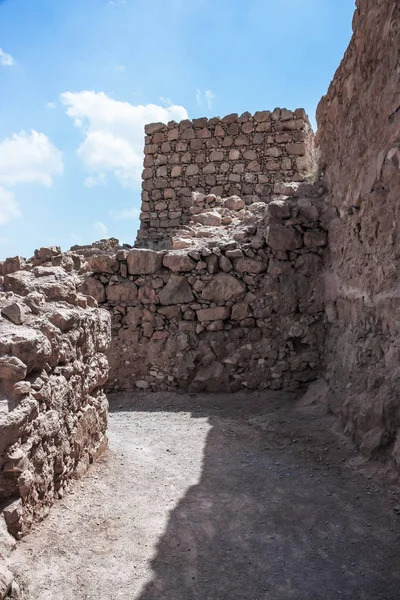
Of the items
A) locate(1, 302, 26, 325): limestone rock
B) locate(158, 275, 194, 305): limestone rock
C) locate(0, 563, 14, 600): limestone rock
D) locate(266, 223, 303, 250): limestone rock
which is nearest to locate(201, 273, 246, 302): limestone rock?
locate(158, 275, 194, 305): limestone rock

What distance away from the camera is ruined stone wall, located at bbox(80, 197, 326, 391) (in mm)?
6195

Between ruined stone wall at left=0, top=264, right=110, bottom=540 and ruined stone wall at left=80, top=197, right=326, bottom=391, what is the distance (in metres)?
2.26

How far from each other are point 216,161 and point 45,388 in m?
7.60

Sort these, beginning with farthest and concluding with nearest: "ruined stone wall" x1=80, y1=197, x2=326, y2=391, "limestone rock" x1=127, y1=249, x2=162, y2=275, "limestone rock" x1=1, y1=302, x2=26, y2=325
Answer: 1. "limestone rock" x1=127, y1=249, x2=162, y2=275
2. "ruined stone wall" x1=80, y1=197, x2=326, y2=391
3. "limestone rock" x1=1, y1=302, x2=26, y2=325

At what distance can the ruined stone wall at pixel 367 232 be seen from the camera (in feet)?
12.6

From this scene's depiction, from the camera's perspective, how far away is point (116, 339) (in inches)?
259

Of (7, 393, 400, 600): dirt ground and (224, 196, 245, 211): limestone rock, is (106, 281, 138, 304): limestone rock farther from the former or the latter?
(224, 196, 245, 211): limestone rock

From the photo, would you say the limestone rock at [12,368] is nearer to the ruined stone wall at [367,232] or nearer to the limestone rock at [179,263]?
the ruined stone wall at [367,232]

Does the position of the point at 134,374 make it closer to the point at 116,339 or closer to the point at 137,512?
the point at 116,339

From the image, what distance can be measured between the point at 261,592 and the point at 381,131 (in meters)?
3.70

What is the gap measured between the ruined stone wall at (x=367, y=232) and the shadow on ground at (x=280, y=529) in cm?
44

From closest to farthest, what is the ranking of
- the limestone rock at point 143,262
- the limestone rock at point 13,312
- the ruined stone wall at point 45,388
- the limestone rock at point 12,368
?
the ruined stone wall at point 45,388, the limestone rock at point 12,368, the limestone rock at point 13,312, the limestone rock at point 143,262

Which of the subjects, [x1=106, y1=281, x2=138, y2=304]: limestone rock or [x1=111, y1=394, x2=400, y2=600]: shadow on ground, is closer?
[x1=111, y1=394, x2=400, y2=600]: shadow on ground

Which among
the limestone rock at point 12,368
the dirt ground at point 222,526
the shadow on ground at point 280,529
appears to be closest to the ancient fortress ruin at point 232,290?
the limestone rock at point 12,368
